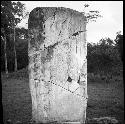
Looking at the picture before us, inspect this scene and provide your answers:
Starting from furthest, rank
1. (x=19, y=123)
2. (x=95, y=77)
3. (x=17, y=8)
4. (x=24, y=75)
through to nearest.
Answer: (x=17, y=8) < (x=24, y=75) < (x=95, y=77) < (x=19, y=123)

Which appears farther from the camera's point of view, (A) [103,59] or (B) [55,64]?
(A) [103,59]

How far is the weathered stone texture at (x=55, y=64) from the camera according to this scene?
11.7 ft

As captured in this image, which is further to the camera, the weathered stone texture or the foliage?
the foliage

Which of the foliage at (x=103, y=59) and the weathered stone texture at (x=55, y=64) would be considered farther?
the foliage at (x=103, y=59)

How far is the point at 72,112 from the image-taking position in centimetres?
367

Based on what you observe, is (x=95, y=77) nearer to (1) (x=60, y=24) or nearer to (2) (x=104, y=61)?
(2) (x=104, y=61)

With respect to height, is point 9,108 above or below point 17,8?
below

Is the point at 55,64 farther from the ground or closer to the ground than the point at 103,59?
farther from the ground

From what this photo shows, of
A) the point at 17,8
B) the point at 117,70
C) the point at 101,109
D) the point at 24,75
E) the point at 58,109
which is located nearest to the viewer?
the point at 58,109

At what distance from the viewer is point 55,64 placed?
3602mm

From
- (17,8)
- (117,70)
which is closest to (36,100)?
(117,70)

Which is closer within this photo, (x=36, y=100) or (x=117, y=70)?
(x=36, y=100)

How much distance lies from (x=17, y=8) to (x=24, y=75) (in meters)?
8.55

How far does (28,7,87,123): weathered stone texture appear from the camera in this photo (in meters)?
3.58
